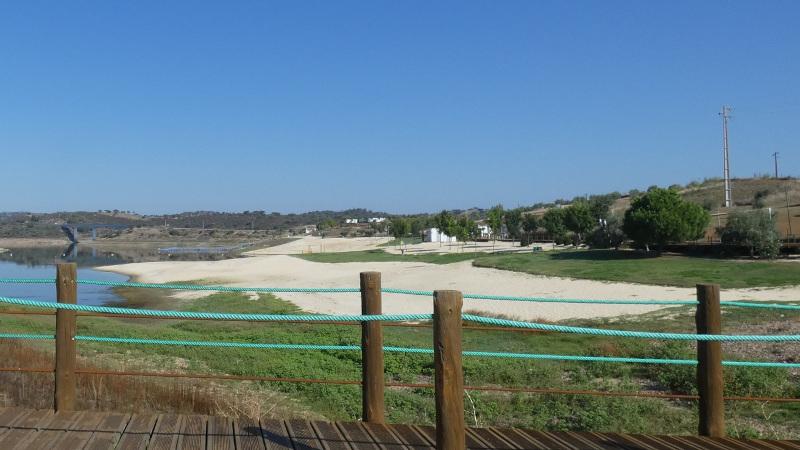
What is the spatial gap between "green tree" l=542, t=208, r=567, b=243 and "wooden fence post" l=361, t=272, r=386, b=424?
6143 centimetres

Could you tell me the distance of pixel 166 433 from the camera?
188 inches

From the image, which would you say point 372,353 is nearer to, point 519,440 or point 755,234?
point 519,440

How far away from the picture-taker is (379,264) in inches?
2264

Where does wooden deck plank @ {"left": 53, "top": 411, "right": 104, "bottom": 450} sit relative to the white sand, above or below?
above

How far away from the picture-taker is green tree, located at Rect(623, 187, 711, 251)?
42.7 m

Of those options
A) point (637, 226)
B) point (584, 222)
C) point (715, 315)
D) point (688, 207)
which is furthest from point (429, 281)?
point (715, 315)

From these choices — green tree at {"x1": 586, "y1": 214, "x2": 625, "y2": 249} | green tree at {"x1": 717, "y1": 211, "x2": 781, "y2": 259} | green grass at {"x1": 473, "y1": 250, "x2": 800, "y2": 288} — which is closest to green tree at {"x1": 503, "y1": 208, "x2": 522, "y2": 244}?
green tree at {"x1": 586, "y1": 214, "x2": 625, "y2": 249}

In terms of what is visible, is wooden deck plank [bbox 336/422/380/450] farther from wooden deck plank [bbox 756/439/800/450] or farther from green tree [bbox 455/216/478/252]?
green tree [bbox 455/216/478/252]

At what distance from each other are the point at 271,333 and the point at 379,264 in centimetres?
4044

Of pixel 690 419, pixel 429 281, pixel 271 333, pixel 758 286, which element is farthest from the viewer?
pixel 429 281

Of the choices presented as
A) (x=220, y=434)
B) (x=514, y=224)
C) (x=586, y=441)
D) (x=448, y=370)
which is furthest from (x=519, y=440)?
(x=514, y=224)

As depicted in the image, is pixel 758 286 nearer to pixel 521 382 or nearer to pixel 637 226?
pixel 637 226

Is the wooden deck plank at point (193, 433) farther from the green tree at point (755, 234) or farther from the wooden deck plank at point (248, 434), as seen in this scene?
the green tree at point (755, 234)

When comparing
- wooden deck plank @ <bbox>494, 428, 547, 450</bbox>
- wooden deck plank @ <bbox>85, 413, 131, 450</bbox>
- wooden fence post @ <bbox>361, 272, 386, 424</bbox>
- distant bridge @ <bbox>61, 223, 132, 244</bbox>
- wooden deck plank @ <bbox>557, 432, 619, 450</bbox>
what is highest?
distant bridge @ <bbox>61, 223, 132, 244</bbox>
